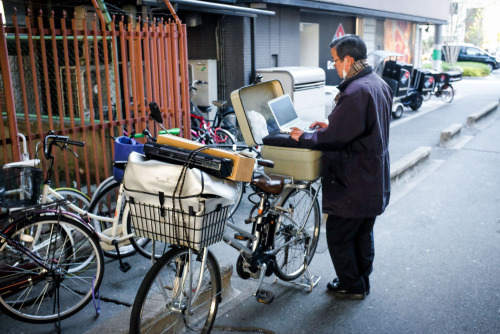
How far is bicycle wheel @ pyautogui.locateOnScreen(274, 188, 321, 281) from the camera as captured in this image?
157 inches

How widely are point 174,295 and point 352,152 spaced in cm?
161

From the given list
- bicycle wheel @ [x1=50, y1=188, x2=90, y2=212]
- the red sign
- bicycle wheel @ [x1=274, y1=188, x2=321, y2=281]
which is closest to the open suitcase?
bicycle wheel @ [x1=274, y1=188, x2=321, y2=281]

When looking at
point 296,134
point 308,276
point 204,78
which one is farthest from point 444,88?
point 296,134

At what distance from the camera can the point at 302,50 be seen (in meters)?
14.8

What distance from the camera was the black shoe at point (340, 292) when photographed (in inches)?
156

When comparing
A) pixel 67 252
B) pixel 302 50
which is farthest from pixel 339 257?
pixel 302 50

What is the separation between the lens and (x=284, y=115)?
4.11 metres

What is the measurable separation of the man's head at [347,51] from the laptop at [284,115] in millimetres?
623

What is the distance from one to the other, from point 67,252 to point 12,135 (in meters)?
1.18

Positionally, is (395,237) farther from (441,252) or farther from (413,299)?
(413,299)

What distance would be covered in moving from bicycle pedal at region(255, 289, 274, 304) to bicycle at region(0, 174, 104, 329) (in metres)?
1.23

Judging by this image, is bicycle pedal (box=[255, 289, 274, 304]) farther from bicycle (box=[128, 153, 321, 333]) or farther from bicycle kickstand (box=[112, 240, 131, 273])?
bicycle kickstand (box=[112, 240, 131, 273])

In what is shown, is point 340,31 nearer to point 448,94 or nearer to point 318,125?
point 448,94

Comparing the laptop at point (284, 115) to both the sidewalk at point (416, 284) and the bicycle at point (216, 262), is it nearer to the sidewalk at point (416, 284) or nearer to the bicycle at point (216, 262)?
the bicycle at point (216, 262)
